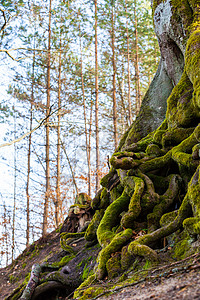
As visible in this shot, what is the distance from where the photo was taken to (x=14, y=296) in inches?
242

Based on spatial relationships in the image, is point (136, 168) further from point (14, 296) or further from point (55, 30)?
point (55, 30)

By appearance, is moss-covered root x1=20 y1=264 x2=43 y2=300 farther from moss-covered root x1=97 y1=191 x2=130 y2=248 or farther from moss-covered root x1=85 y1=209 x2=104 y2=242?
moss-covered root x1=97 y1=191 x2=130 y2=248

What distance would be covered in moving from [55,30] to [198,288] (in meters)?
15.0

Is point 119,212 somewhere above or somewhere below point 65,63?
below

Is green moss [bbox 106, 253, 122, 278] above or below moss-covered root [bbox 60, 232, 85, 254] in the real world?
below

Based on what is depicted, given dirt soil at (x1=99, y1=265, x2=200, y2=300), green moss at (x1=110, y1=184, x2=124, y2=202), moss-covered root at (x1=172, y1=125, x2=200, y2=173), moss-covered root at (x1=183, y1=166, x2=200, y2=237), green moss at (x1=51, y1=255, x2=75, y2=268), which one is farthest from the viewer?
green moss at (x1=51, y1=255, x2=75, y2=268)

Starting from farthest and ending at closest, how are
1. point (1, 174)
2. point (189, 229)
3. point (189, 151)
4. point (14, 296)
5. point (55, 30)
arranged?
point (1, 174) → point (55, 30) → point (14, 296) → point (189, 151) → point (189, 229)

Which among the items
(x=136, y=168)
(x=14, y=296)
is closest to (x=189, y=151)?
(x=136, y=168)

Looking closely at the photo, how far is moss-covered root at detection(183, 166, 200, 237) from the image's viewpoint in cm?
327

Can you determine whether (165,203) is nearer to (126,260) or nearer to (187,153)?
(187,153)

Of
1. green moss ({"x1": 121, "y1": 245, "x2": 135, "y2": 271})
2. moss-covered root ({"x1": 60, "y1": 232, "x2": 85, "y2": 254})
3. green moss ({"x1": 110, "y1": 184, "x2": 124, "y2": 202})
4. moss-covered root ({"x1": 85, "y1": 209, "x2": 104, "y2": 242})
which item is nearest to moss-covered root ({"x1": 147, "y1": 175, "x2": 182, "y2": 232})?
green moss ({"x1": 121, "y1": 245, "x2": 135, "y2": 271})

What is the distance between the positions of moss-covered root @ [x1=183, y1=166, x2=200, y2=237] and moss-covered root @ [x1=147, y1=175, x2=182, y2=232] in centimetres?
87

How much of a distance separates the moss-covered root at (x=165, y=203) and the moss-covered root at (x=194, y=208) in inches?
34.4

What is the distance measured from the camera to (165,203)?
15.1 feet
